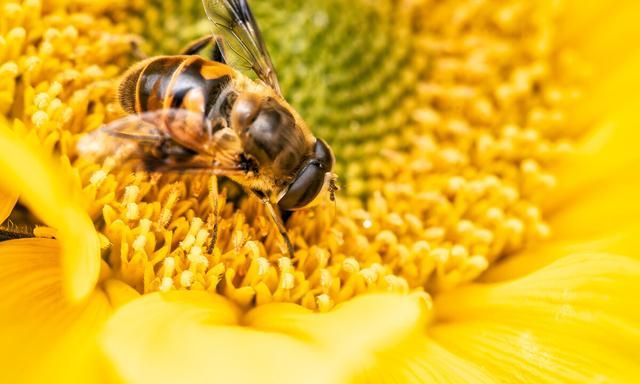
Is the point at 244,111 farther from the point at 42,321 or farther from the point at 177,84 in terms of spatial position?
the point at 42,321

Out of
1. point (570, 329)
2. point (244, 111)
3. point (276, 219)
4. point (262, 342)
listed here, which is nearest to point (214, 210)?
point (276, 219)

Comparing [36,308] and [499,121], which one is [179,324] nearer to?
[36,308]

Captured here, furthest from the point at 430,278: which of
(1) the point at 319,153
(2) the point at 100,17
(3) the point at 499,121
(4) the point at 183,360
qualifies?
(2) the point at 100,17

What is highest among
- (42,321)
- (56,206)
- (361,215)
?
(361,215)

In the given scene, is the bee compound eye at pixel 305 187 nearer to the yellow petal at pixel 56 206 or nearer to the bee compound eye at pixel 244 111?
the bee compound eye at pixel 244 111

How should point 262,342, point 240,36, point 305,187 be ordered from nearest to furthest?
point 262,342 < point 305,187 < point 240,36

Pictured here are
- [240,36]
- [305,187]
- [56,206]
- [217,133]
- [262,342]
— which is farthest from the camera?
[240,36]
